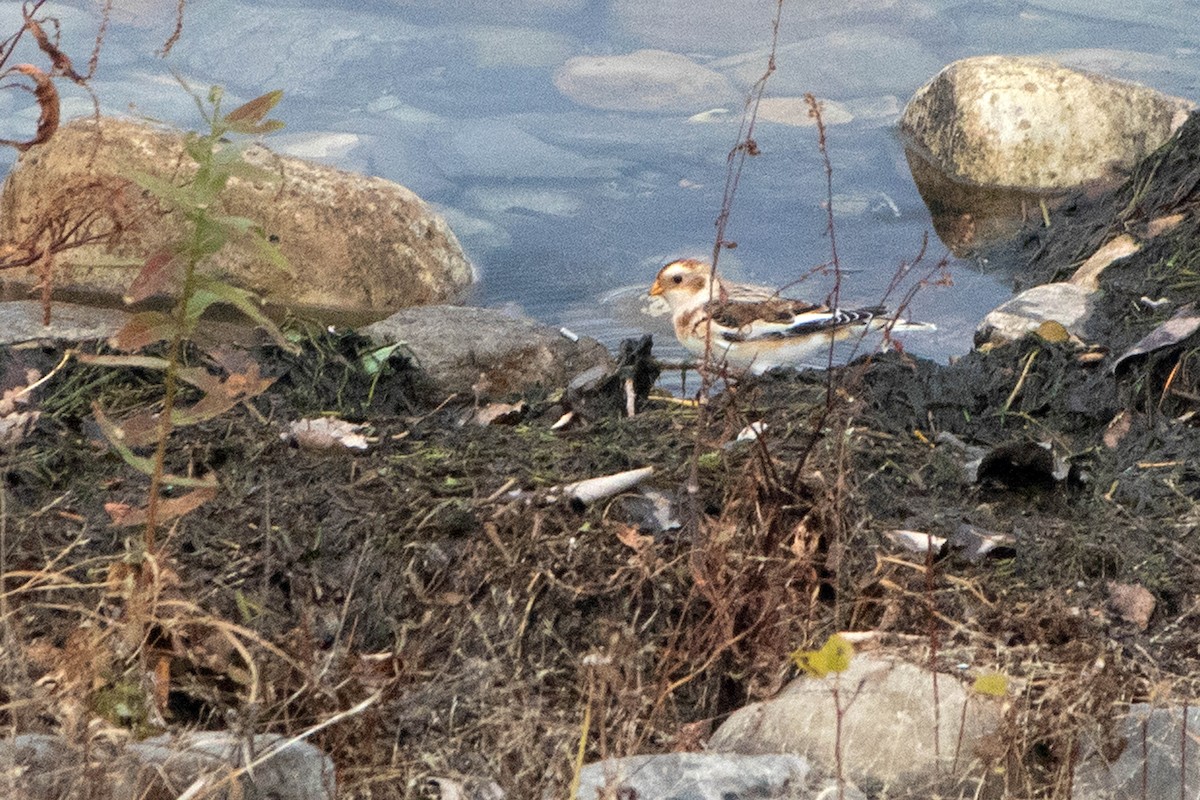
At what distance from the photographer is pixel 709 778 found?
2828 millimetres

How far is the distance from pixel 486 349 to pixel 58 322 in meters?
2.36

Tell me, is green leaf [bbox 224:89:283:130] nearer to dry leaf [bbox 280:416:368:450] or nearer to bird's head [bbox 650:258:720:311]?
dry leaf [bbox 280:416:368:450]

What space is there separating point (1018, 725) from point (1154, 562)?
95 cm

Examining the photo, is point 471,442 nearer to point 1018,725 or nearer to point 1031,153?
point 1018,725

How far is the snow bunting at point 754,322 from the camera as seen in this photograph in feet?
21.2

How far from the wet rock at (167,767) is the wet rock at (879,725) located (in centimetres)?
99

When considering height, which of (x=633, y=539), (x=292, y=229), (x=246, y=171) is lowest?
(x=292, y=229)

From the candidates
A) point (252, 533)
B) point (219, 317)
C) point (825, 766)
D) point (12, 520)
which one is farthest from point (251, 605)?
point (219, 317)

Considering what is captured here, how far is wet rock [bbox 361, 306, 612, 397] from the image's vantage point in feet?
20.7

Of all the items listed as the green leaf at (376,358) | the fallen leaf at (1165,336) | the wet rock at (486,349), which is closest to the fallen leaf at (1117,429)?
the fallen leaf at (1165,336)

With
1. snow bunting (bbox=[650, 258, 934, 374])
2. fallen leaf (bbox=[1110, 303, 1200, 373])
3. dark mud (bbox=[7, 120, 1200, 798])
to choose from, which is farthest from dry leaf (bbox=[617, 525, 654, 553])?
fallen leaf (bbox=[1110, 303, 1200, 373])

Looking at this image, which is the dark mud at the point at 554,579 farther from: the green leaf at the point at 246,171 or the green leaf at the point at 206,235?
the green leaf at the point at 246,171

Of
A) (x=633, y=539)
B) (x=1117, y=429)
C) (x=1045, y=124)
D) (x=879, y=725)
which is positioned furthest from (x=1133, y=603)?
(x=1045, y=124)

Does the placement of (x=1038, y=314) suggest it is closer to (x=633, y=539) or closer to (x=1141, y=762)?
(x=633, y=539)
